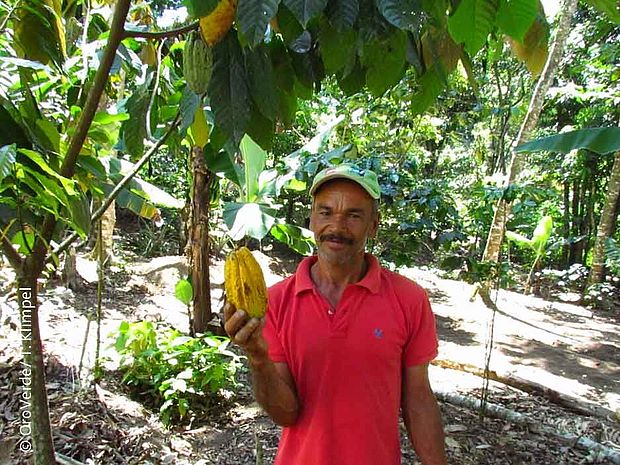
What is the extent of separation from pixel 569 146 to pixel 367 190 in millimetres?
947

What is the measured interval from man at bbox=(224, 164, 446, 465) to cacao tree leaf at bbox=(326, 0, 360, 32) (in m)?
0.70

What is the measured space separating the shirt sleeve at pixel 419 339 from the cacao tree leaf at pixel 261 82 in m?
0.75

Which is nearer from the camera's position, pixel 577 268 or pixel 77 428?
pixel 77 428

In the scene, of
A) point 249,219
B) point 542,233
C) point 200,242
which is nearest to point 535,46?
point 249,219

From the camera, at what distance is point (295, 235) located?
4371 mm

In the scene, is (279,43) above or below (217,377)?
above

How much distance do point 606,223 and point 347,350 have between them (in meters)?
7.99

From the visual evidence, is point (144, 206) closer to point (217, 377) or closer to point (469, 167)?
point (217, 377)

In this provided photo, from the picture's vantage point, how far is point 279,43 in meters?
1.08

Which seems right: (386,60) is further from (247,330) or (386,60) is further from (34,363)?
(34,363)

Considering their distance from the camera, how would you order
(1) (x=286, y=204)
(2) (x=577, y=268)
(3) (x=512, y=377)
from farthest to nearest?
(1) (x=286, y=204), (2) (x=577, y=268), (3) (x=512, y=377)

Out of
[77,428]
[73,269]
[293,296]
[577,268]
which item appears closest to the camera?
[293,296]

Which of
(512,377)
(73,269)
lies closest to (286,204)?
(73,269)

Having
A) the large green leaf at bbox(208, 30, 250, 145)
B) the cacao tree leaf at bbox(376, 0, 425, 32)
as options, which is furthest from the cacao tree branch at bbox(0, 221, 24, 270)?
the cacao tree leaf at bbox(376, 0, 425, 32)
